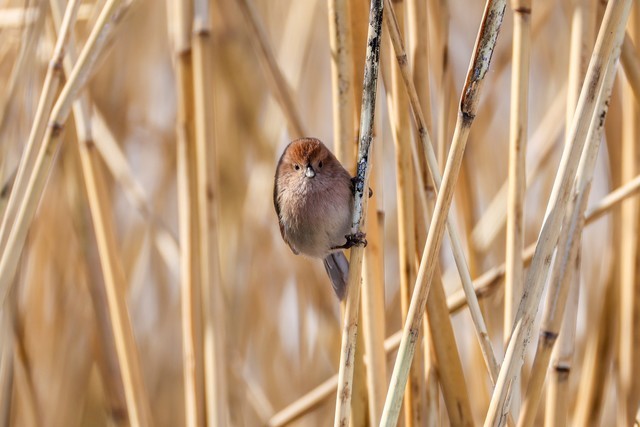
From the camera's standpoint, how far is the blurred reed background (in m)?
1.44

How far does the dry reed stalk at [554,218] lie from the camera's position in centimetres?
117

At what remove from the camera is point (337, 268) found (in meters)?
1.75

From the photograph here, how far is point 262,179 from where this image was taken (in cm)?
258

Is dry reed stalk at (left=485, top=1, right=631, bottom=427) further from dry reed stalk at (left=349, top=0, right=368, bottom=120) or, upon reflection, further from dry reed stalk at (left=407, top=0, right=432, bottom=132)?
dry reed stalk at (left=349, top=0, right=368, bottom=120)

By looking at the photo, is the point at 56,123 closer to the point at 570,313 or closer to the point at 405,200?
the point at 405,200

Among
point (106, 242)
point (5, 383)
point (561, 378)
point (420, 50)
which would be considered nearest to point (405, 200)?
point (420, 50)

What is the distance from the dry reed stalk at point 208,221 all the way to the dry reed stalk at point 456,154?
513 mm

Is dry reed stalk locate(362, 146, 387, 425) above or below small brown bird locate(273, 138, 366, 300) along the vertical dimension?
below

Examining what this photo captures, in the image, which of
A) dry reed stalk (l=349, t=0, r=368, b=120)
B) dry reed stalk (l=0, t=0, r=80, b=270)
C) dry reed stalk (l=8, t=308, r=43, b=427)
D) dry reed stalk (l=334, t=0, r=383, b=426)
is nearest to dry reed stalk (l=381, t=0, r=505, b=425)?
dry reed stalk (l=334, t=0, r=383, b=426)

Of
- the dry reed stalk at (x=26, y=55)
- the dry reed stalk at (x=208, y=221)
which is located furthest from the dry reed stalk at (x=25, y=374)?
the dry reed stalk at (x=208, y=221)

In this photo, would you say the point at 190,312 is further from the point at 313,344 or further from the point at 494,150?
the point at 494,150

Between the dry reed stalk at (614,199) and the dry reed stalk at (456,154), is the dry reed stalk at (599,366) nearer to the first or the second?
the dry reed stalk at (614,199)

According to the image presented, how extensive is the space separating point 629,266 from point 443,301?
534 millimetres

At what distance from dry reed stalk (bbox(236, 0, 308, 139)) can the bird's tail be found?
11.7 inches
